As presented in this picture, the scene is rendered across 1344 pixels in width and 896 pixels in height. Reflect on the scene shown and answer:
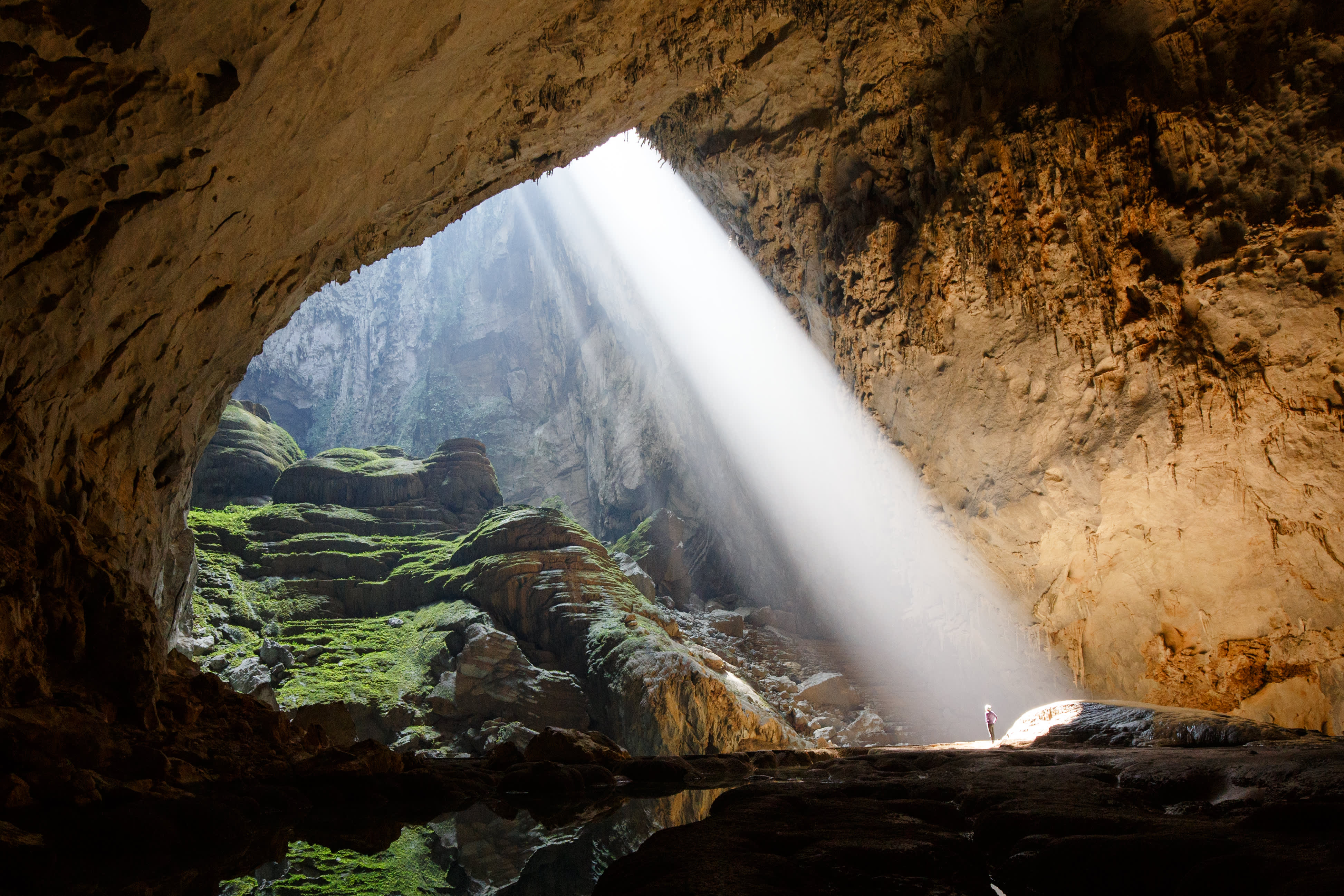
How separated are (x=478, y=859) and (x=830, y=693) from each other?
91.4 feet

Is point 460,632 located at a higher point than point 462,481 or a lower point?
lower

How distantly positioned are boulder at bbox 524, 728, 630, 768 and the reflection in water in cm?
301

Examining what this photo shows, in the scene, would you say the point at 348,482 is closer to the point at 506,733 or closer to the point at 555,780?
the point at 506,733

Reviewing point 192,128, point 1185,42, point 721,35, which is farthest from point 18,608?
point 1185,42

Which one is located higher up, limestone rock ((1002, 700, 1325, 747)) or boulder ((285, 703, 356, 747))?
boulder ((285, 703, 356, 747))

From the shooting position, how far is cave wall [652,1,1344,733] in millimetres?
9875

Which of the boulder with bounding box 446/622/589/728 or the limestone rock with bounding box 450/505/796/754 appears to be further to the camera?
the boulder with bounding box 446/622/589/728

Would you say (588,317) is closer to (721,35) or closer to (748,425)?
(748,425)

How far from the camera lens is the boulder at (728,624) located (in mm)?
35125

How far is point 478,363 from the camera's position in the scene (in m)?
67.8

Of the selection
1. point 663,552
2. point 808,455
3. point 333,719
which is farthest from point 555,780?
point 663,552

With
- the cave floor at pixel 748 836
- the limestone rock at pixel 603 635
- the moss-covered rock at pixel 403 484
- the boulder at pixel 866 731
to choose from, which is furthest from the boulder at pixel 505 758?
the moss-covered rock at pixel 403 484

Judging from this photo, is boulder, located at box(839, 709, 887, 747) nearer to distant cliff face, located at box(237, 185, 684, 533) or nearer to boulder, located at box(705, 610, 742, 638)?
boulder, located at box(705, 610, 742, 638)

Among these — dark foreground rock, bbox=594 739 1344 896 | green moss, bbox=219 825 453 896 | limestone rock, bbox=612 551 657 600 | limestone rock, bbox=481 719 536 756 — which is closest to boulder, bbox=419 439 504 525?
limestone rock, bbox=612 551 657 600
